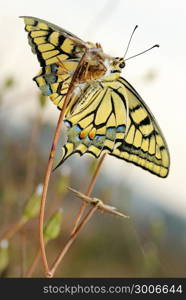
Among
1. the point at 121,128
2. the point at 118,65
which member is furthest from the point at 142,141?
the point at 118,65

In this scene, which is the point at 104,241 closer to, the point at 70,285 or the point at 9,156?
the point at 9,156

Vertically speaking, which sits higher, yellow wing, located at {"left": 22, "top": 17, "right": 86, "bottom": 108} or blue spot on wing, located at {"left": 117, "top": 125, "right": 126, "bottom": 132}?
yellow wing, located at {"left": 22, "top": 17, "right": 86, "bottom": 108}

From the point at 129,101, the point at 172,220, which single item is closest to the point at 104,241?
the point at 172,220

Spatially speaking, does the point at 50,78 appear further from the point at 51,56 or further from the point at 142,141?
the point at 142,141

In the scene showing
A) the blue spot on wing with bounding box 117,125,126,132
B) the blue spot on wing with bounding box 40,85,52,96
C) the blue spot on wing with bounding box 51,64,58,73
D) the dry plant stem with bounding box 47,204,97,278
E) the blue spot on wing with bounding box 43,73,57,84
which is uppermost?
the blue spot on wing with bounding box 51,64,58,73

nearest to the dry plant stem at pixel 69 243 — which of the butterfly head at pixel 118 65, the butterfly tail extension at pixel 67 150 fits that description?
the butterfly tail extension at pixel 67 150

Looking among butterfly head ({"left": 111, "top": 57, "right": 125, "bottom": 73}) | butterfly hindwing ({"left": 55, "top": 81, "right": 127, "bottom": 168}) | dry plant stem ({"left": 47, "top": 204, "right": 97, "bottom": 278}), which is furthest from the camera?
butterfly hindwing ({"left": 55, "top": 81, "right": 127, "bottom": 168})

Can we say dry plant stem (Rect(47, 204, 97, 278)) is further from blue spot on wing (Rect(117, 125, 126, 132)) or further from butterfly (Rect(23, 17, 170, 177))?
blue spot on wing (Rect(117, 125, 126, 132))

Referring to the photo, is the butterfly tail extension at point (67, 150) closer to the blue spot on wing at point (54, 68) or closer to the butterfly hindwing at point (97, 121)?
the butterfly hindwing at point (97, 121)

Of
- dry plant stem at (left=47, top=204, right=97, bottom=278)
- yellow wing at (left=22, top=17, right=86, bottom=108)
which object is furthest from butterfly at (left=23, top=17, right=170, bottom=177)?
dry plant stem at (left=47, top=204, right=97, bottom=278)
